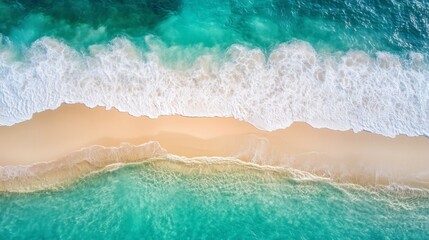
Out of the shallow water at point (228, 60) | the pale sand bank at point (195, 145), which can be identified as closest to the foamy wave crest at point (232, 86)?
the shallow water at point (228, 60)

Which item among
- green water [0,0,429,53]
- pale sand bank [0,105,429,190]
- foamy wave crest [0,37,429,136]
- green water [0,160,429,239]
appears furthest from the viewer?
green water [0,0,429,53]

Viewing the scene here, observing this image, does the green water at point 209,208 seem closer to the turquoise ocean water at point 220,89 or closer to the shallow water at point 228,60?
the turquoise ocean water at point 220,89

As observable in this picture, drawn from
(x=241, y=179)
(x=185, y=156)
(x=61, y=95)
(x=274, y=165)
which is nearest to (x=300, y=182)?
(x=274, y=165)

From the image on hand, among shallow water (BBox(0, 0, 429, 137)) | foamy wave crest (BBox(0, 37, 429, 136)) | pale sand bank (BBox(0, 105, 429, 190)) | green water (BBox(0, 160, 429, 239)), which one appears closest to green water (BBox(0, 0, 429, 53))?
shallow water (BBox(0, 0, 429, 137))

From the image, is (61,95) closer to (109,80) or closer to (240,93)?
(109,80)

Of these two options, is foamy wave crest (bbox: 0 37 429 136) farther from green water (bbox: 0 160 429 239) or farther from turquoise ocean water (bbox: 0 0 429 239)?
green water (bbox: 0 160 429 239)

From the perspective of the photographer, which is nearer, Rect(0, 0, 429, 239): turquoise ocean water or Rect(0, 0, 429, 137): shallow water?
Rect(0, 0, 429, 239): turquoise ocean water

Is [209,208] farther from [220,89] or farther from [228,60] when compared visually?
[228,60]
